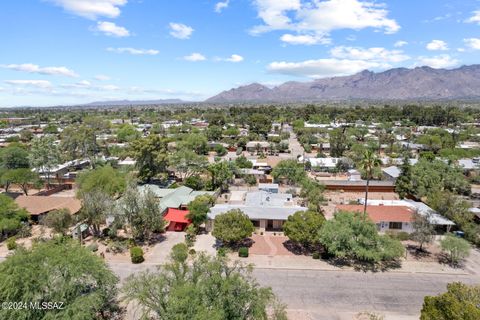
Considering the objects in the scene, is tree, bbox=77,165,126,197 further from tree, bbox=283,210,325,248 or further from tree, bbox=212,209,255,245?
tree, bbox=283,210,325,248

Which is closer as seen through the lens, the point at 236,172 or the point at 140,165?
the point at 140,165

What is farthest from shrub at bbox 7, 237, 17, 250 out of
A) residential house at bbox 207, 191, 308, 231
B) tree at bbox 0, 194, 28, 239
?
residential house at bbox 207, 191, 308, 231

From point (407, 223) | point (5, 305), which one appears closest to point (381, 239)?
point (407, 223)

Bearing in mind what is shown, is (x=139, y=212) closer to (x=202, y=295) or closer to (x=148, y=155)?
(x=202, y=295)

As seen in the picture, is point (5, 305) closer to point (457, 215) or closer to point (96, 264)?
point (96, 264)

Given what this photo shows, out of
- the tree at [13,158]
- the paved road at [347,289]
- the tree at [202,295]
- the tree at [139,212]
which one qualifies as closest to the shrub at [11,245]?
the tree at [139,212]

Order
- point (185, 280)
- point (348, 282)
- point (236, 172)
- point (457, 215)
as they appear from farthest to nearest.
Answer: point (236, 172), point (457, 215), point (348, 282), point (185, 280)
